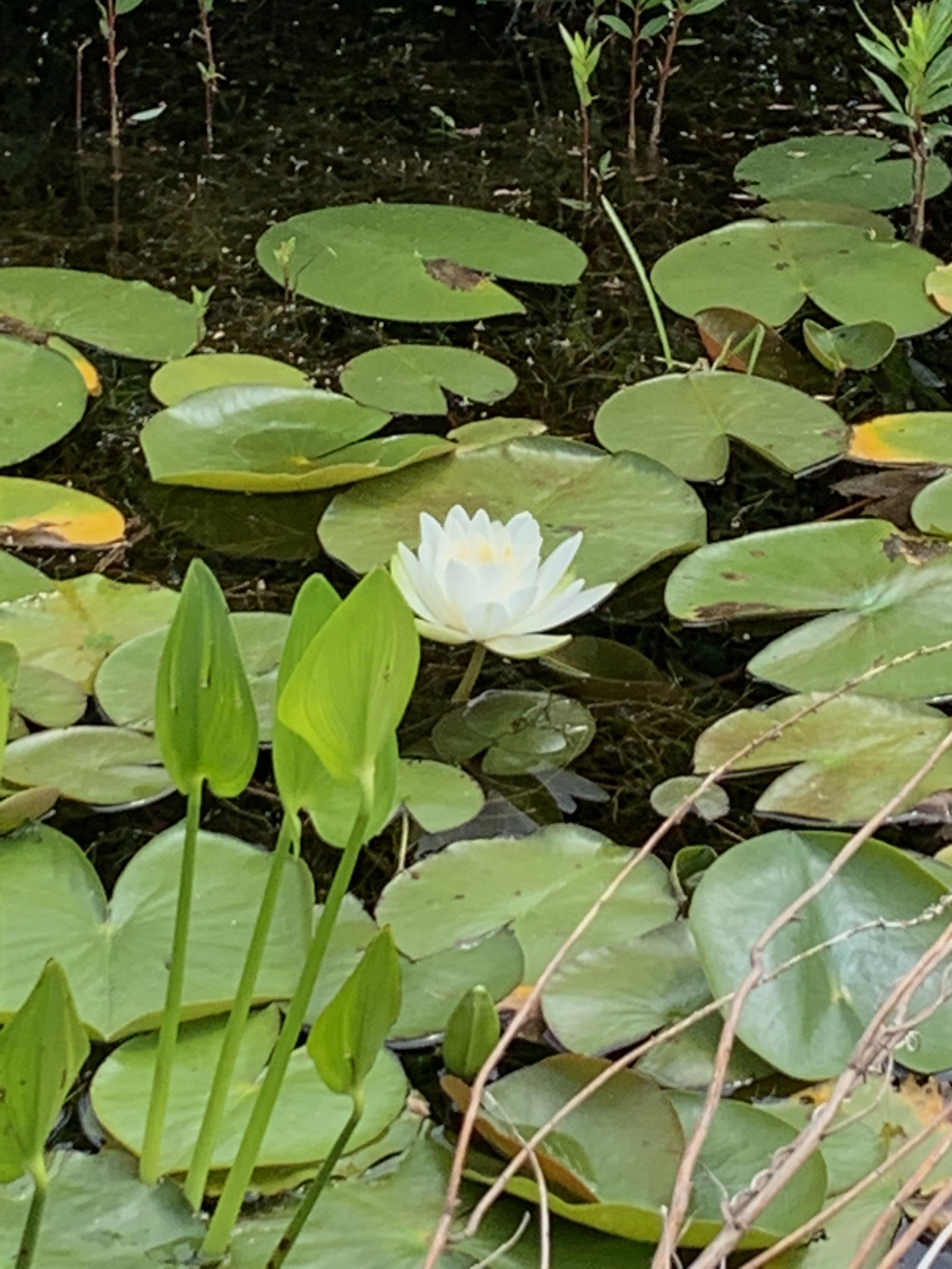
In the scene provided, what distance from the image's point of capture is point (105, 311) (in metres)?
1.72

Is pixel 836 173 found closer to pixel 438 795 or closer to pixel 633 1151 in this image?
pixel 438 795

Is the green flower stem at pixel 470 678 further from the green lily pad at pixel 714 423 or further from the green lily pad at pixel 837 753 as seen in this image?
the green lily pad at pixel 714 423

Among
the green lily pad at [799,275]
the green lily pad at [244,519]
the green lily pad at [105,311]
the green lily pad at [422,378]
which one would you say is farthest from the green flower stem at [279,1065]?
the green lily pad at [799,275]

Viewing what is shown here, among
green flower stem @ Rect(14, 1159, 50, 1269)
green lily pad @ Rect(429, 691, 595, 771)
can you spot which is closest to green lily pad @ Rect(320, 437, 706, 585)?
green lily pad @ Rect(429, 691, 595, 771)

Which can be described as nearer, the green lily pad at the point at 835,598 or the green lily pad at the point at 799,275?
the green lily pad at the point at 835,598

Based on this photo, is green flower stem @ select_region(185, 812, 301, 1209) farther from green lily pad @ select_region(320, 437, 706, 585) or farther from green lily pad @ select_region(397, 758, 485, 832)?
green lily pad @ select_region(320, 437, 706, 585)

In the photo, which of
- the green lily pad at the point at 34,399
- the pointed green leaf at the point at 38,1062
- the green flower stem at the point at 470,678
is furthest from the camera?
the green lily pad at the point at 34,399

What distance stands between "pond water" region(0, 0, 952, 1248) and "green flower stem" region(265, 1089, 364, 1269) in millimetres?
153

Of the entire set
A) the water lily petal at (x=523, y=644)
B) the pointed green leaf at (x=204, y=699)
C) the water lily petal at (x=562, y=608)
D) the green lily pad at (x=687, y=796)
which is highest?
the pointed green leaf at (x=204, y=699)

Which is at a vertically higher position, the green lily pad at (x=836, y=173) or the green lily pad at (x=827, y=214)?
the green lily pad at (x=836, y=173)

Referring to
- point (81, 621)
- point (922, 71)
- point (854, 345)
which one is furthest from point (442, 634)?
point (922, 71)

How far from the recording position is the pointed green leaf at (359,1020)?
0.63 m

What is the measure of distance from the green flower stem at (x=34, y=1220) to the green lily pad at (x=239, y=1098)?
0.13 m

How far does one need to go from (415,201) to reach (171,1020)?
1.52 metres
